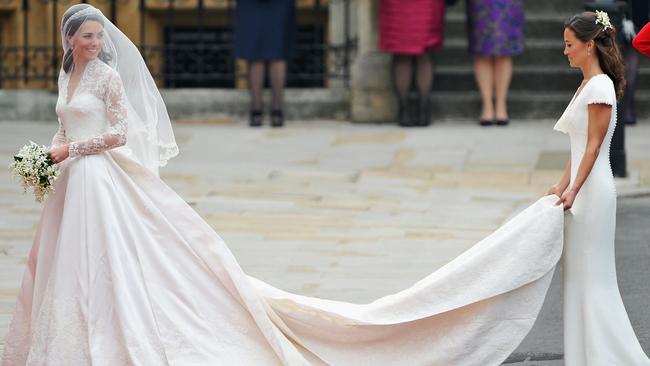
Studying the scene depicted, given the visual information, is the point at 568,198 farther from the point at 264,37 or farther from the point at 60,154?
the point at 264,37

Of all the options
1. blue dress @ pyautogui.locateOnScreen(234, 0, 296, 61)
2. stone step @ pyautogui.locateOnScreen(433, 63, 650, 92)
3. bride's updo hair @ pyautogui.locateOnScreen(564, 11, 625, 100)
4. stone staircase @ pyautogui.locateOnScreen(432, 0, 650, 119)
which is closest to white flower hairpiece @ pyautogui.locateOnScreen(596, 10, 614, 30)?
bride's updo hair @ pyautogui.locateOnScreen(564, 11, 625, 100)

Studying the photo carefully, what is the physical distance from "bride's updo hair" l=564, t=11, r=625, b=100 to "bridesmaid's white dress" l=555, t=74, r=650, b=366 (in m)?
0.08

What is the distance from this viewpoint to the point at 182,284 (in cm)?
718

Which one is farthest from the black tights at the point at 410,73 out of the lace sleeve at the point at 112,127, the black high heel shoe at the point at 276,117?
the lace sleeve at the point at 112,127

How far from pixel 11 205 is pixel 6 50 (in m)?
4.99

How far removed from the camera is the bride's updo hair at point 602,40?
6.77 metres

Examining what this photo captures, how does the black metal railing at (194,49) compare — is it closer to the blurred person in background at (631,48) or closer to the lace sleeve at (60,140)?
the blurred person in background at (631,48)

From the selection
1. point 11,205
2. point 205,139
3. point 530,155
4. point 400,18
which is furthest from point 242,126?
point 11,205

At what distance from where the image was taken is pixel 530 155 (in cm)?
1443

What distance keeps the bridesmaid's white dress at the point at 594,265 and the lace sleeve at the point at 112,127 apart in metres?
2.05

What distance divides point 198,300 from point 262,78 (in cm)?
899

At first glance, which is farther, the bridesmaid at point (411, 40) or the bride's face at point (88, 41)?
the bridesmaid at point (411, 40)

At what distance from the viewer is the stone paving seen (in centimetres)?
1006

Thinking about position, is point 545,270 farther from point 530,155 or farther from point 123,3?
point 123,3
